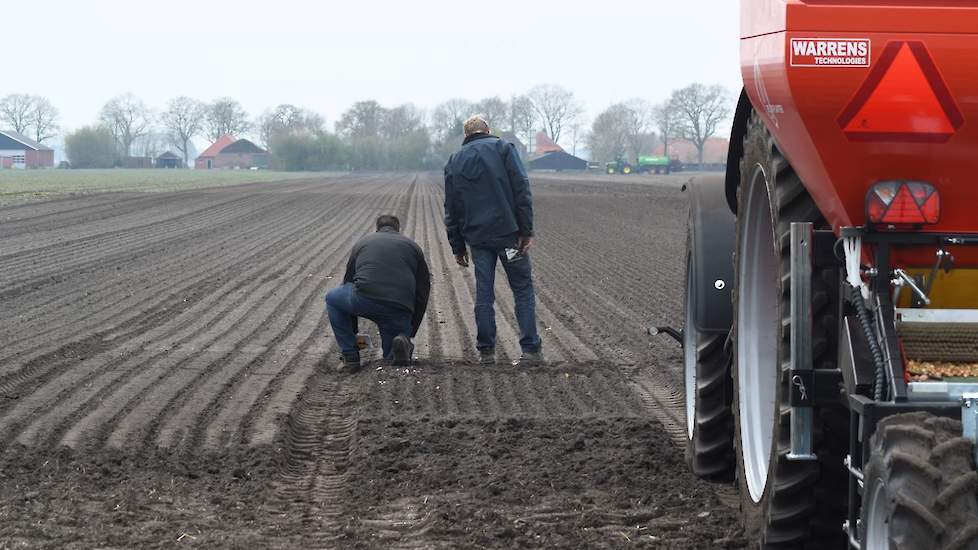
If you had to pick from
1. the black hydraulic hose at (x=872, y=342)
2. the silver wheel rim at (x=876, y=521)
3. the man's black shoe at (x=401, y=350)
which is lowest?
the man's black shoe at (x=401, y=350)

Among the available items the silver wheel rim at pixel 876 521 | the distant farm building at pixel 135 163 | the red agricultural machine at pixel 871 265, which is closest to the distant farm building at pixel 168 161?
the distant farm building at pixel 135 163

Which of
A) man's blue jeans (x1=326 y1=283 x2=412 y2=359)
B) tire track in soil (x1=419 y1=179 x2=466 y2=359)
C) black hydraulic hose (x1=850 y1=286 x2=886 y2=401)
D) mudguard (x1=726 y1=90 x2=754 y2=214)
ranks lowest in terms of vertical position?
tire track in soil (x1=419 y1=179 x2=466 y2=359)

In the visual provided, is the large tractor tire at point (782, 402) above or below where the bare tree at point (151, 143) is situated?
below

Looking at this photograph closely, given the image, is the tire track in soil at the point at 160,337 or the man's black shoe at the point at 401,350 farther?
the man's black shoe at the point at 401,350

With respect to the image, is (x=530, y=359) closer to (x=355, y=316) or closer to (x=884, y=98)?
(x=355, y=316)

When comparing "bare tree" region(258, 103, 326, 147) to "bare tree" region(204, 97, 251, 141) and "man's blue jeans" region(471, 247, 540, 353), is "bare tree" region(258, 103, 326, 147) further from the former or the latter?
"man's blue jeans" region(471, 247, 540, 353)

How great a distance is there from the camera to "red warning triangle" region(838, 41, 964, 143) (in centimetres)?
328

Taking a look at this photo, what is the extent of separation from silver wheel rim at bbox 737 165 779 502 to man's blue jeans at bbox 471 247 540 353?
4634mm

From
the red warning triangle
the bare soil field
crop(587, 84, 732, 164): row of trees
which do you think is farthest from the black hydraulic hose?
crop(587, 84, 732, 164): row of trees

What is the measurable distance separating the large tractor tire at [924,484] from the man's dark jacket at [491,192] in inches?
249

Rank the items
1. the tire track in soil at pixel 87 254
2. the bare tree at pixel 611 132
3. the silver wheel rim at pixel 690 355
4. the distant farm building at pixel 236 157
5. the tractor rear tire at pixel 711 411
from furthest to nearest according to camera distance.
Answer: the distant farm building at pixel 236 157, the bare tree at pixel 611 132, the tire track in soil at pixel 87 254, the silver wheel rim at pixel 690 355, the tractor rear tire at pixel 711 411

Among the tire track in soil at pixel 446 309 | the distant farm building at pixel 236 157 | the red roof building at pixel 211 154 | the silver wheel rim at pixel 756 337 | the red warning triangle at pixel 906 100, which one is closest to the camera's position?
the red warning triangle at pixel 906 100

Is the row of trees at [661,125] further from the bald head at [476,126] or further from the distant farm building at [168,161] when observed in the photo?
the bald head at [476,126]

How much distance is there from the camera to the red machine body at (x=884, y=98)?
10.8 ft
